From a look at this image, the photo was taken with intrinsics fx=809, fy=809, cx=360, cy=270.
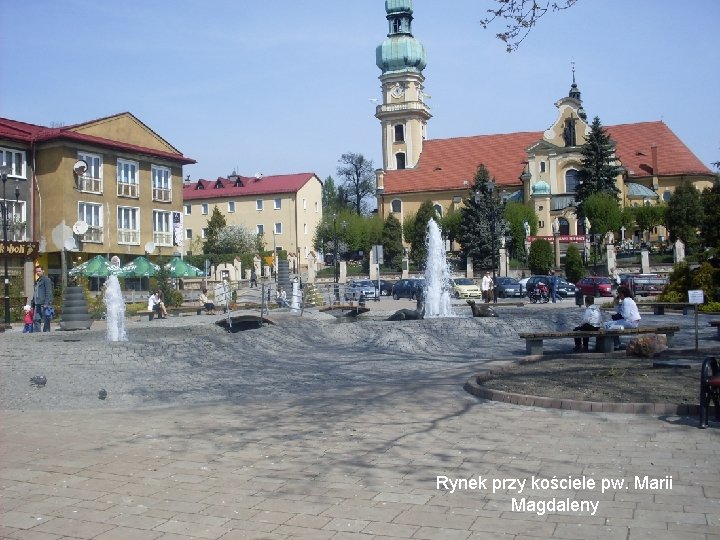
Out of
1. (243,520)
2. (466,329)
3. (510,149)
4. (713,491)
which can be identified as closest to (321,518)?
(243,520)

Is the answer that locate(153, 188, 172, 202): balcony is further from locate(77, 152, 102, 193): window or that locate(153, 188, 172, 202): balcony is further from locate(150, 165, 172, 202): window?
locate(77, 152, 102, 193): window

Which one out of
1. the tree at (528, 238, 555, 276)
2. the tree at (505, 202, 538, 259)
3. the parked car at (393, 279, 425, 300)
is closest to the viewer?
the parked car at (393, 279, 425, 300)

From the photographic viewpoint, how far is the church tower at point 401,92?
4126 inches

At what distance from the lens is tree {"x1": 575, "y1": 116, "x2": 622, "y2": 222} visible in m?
80.2

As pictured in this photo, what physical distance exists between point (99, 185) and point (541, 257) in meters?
33.1

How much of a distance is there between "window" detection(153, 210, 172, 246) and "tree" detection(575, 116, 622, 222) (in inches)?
1679

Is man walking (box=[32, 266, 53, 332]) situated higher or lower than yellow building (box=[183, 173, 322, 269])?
lower

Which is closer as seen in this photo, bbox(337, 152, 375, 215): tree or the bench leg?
the bench leg

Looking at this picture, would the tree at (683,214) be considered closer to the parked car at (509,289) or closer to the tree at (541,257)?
the tree at (541,257)

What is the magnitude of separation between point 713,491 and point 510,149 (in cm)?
9894

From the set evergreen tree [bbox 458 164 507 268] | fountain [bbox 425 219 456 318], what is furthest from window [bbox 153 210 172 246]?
evergreen tree [bbox 458 164 507 268]

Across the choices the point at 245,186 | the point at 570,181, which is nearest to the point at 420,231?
the point at 570,181

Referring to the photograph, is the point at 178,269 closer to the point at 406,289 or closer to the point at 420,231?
the point at 406,289

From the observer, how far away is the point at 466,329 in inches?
846
